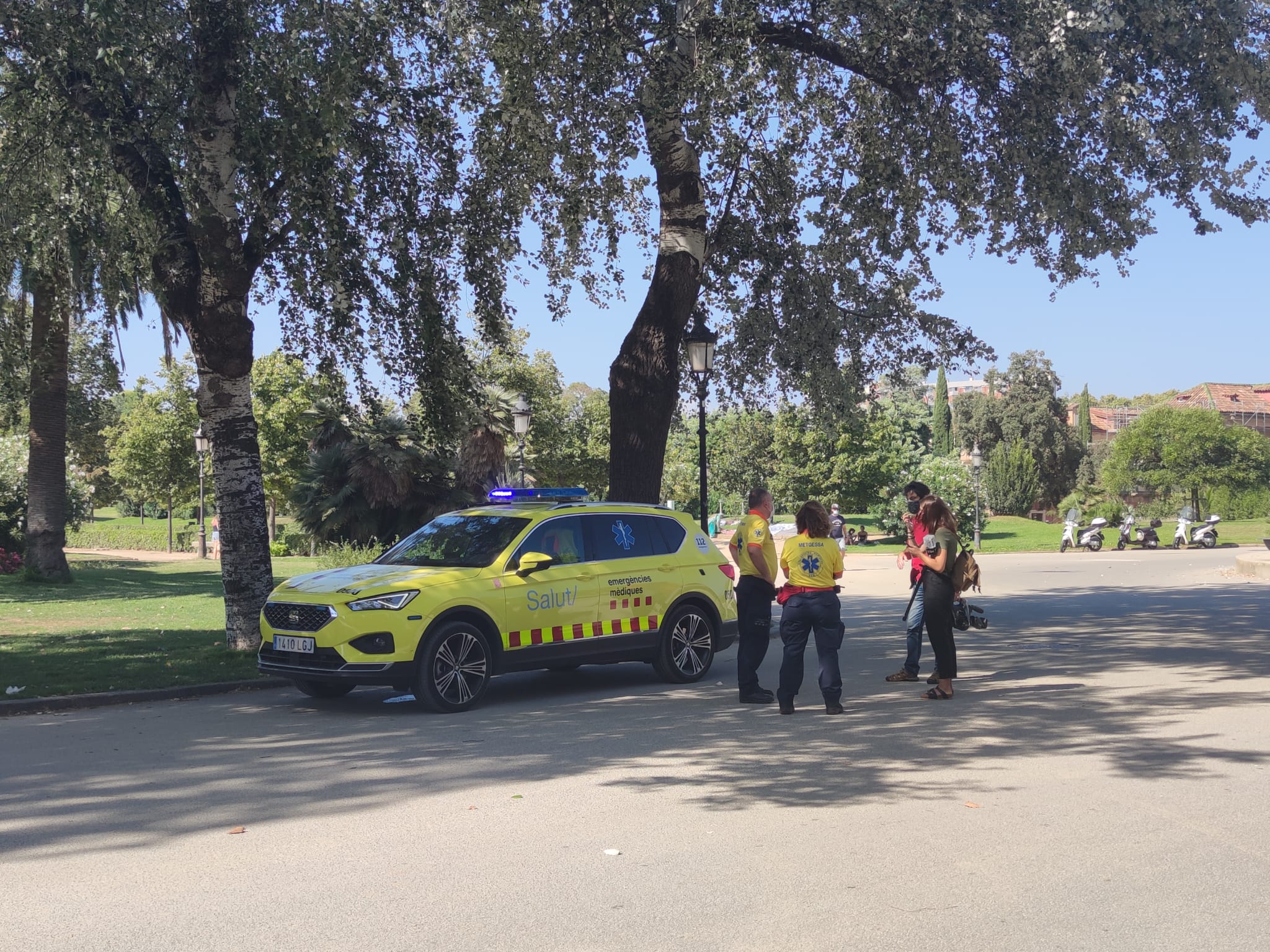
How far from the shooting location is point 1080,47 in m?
13.0

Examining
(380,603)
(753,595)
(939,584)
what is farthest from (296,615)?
(939,584)

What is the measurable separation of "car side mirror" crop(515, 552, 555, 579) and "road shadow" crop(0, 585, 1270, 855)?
1208 mm

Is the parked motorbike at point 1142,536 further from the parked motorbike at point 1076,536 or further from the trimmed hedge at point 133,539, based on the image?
the trimmed hedge at point 133,539

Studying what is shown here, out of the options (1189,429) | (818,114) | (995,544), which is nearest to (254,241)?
(818,114)

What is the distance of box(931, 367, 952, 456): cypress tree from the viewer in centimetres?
9575

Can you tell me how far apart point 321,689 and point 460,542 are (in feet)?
5.99

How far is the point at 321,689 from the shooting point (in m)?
11.1

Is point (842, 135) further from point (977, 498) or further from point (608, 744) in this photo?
point (977, 498)

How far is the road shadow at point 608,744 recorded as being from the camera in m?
7.08

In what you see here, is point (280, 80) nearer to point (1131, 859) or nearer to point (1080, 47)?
point (1080, 47)

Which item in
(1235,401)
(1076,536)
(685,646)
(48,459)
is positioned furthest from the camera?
(1235,401)

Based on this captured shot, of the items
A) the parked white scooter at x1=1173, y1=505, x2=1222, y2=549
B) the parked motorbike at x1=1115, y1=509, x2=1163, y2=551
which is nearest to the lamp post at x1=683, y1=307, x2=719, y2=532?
the parked motorbike at x1=1115, y1=509, x2=1163, y2=551

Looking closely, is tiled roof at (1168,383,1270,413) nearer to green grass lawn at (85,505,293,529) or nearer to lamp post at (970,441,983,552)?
lamp post at (970,441,983,552)

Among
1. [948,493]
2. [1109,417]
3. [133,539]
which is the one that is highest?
[1109,417]
